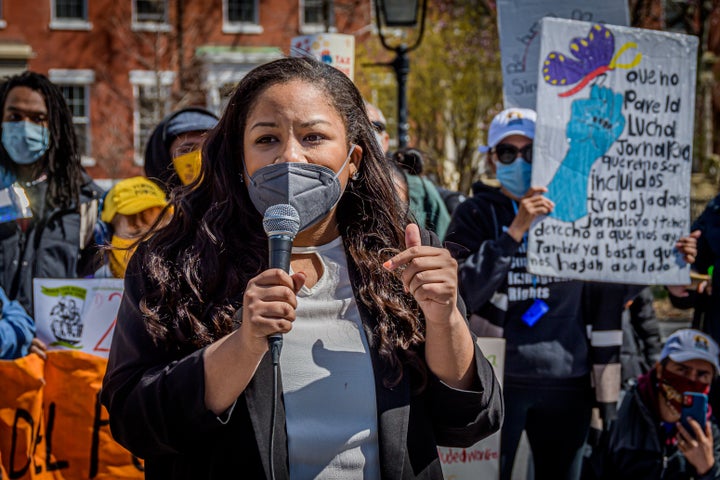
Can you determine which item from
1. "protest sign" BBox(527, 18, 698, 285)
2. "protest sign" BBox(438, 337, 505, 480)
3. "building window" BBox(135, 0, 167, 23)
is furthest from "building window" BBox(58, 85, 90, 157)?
"protest sign" BBox(438, 337, 505, 480)

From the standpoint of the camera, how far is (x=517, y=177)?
407 centimetres

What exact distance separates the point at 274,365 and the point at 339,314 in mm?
333

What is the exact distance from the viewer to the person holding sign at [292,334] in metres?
1.82

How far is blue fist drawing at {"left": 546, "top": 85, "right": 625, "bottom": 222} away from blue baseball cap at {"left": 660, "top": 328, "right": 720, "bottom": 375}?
110cm

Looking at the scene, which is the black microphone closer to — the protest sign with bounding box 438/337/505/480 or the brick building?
the protest sign with bounding box 438/337/505/480

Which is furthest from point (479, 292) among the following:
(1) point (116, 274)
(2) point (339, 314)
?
(2) point (339, 314)

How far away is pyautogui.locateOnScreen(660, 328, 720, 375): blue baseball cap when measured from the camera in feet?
14.8

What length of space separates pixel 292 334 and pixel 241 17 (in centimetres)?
2778

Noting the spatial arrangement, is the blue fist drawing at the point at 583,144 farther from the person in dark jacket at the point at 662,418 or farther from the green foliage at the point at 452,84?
the green foliage at the point at 452,84

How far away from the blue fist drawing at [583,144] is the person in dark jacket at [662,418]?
3.82 feet

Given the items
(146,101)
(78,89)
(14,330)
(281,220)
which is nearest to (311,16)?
(146,101)

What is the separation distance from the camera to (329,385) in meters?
1.93

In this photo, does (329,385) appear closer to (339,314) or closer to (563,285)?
(339,314)

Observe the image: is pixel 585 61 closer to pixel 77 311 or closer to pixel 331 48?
pixel 331 48
